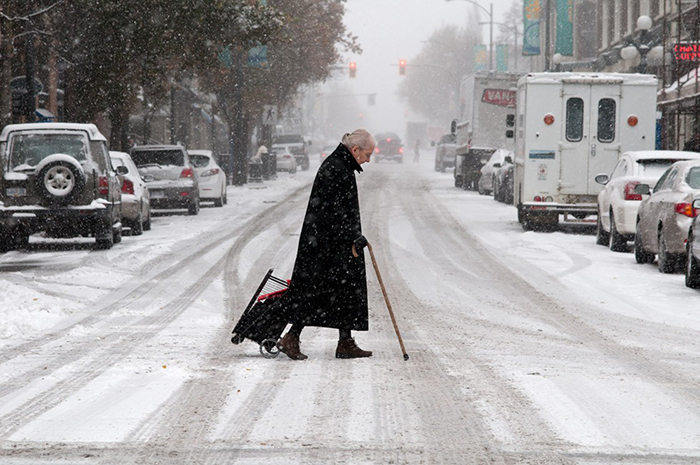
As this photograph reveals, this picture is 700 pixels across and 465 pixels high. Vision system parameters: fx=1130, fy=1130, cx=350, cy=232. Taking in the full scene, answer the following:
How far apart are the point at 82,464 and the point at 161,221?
1980 centimetres

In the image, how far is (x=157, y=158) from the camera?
2594 cm

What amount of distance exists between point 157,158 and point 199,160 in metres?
3.54

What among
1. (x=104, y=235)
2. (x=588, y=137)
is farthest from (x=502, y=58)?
(x=104, y=235)

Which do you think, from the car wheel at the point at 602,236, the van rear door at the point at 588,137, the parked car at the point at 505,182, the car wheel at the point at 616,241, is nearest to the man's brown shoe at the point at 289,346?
the car wheel at the point at 616,241

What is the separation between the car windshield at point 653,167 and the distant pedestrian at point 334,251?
10.5 metres

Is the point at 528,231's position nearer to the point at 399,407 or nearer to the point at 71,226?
the point at 71,226

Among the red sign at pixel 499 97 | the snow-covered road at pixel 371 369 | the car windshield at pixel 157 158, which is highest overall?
the red sign at pixel 499 97

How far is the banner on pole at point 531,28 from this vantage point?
1804 inches

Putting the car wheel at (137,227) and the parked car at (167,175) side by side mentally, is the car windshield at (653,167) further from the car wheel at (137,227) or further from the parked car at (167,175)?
the parked car at (167,175)

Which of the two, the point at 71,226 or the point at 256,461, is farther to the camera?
the point at 71,226

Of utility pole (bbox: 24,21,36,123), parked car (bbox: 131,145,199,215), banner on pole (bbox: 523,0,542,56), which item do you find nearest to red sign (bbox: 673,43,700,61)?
parked car (bbox: 131,145,199,215)

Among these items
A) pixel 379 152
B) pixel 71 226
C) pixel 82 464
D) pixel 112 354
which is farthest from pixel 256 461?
pixel 379 152

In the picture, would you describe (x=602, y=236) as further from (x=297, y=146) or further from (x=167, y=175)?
(x=297, y=146)

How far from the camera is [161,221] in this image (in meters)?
24.9
